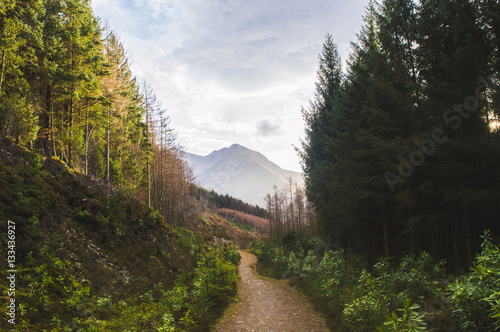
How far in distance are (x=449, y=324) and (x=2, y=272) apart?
329 inches

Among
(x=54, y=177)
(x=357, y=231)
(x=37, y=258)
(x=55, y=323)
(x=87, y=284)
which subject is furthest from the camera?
(x=357, y=231)

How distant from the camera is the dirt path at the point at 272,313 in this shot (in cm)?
669

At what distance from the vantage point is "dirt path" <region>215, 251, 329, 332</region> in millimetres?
6691

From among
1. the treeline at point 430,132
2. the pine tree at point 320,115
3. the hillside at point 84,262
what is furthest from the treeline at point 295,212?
the hillside at point 84,262

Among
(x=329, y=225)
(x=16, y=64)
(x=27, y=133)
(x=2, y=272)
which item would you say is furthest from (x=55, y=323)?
(x=329, y=225)

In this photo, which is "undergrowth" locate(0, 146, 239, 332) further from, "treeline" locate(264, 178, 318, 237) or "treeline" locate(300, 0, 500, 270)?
"treeline" locate(264, 178, 318, 237)

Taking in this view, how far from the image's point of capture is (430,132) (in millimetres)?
9125

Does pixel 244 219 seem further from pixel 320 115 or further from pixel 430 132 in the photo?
pixel 430 132

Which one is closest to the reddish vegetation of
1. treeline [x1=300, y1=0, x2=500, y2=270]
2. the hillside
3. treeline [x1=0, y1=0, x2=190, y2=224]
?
treeline [x1=0, y1=0, x2=190, y2=224]

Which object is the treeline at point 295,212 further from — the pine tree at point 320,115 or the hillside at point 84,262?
the hillside at point 84,262

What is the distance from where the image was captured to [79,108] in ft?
51.0

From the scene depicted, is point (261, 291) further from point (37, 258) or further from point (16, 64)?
point (16, 64)

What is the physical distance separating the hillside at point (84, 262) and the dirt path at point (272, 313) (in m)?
0.61

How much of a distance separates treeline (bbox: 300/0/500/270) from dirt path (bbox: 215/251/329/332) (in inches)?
205
